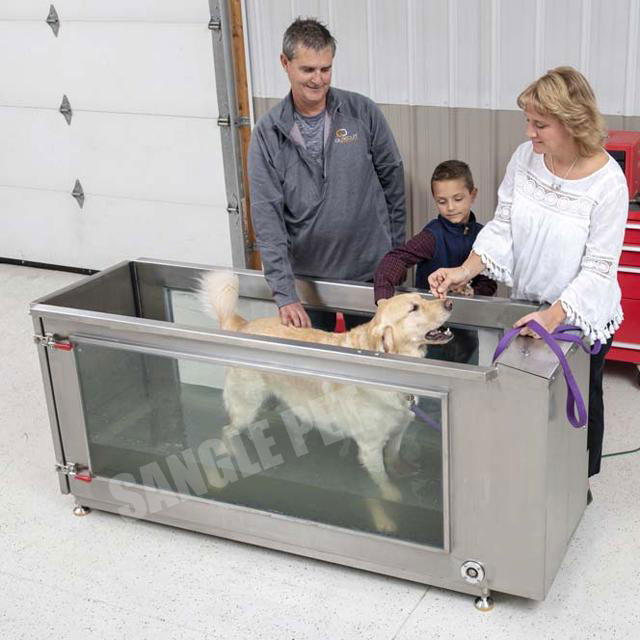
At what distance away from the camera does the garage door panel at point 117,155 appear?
540 centimetres

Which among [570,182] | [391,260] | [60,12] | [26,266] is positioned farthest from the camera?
[26,266]

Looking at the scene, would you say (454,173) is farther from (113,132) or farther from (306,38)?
(113,132)

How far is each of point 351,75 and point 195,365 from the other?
2144 millimetres

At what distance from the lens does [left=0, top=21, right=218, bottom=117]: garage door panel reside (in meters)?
5.21

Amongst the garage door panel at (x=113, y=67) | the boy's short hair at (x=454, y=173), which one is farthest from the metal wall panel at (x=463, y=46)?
the boy's short hair at (x=454, y=173)

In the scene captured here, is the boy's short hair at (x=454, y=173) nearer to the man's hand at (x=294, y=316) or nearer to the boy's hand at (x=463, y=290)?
the boy's hand at (x=463, y=290)

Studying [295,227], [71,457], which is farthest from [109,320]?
[295,227]

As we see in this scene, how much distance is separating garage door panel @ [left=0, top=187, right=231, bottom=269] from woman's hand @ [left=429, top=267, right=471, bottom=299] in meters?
Answer: 2.52

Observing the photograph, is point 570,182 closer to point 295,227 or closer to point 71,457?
point 295,227

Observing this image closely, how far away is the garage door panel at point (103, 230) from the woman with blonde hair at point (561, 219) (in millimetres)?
2620

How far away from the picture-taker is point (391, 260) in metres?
3.44

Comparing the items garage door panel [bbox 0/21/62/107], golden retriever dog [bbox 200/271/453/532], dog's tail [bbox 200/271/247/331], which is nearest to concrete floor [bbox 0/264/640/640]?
golden retriever dog [bbox 200/271/453/532]

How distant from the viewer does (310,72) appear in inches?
132

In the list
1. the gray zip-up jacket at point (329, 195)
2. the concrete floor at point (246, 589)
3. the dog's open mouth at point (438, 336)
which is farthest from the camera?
the gray zip-up jacket at point (329, 195)
